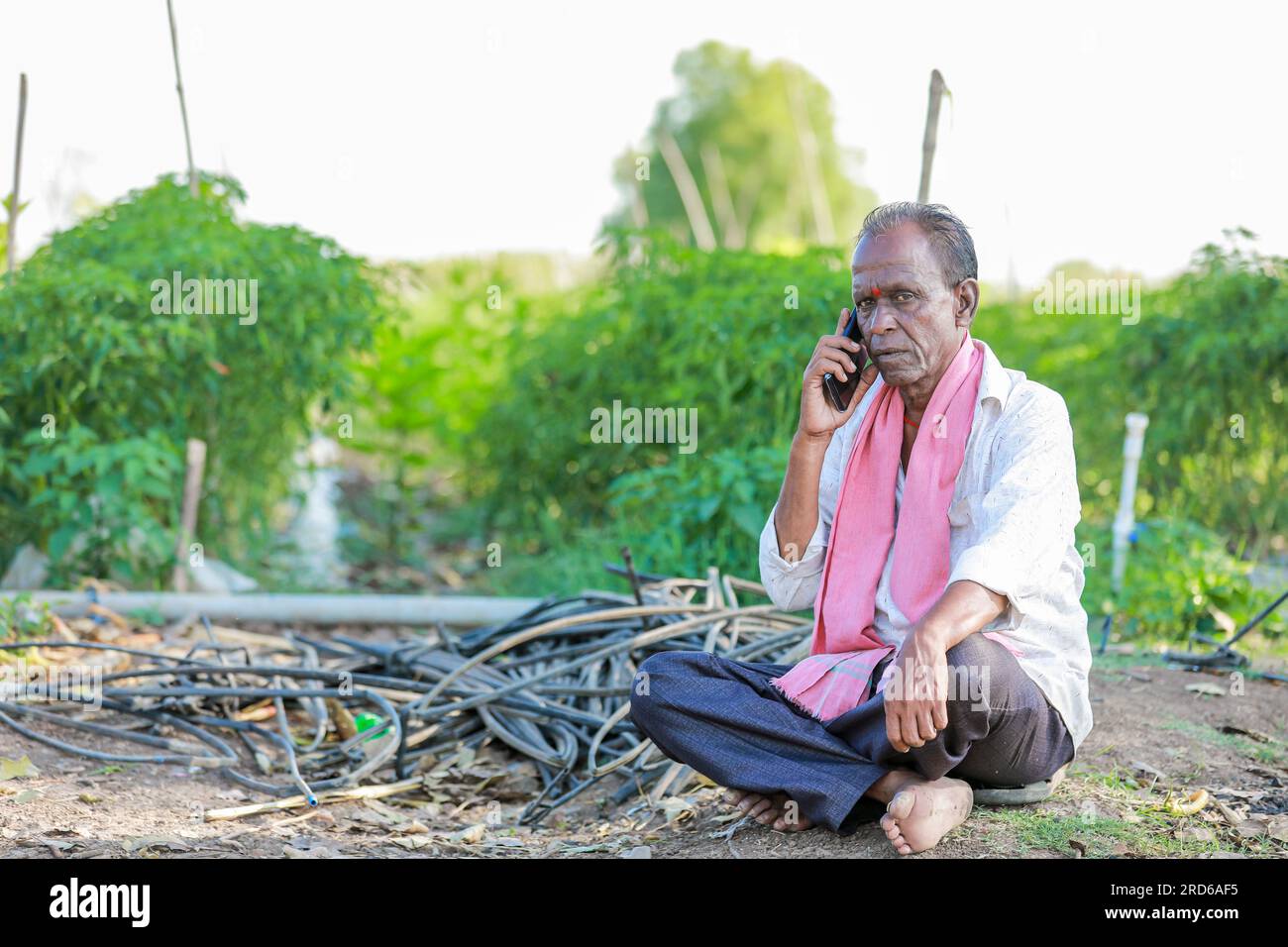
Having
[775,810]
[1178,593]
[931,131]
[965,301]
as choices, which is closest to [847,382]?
[965,301]

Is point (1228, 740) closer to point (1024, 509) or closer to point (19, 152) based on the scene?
point (1024, 509)

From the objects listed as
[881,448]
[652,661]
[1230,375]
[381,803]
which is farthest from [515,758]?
[1230,375]

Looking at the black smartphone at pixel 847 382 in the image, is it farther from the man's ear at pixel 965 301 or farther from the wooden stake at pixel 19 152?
the wooden stake at pixel 19 152

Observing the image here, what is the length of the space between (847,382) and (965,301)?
33 centimetres

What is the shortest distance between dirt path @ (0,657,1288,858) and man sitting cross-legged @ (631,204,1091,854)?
159mm

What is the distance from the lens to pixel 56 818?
315cm

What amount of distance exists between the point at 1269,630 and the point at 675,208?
24022 mm

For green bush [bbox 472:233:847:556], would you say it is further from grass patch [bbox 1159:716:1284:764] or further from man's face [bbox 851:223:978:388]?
man's face [bbox 851:223:978:388]

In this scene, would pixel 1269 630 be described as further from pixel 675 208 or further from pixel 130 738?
pixel 675 208

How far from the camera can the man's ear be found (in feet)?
9.44

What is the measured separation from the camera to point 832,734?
2.86 m

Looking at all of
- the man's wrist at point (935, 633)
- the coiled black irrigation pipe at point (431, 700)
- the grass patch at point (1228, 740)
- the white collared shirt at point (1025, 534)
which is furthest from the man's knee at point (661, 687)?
the grass patch at point (1228, 740)

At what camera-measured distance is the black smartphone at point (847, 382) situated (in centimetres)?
302

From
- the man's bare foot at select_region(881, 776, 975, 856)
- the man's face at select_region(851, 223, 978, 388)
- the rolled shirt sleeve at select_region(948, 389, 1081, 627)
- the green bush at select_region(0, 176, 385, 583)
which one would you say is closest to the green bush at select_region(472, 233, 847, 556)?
the green bush at select_region(0, 176, 385, 583)
